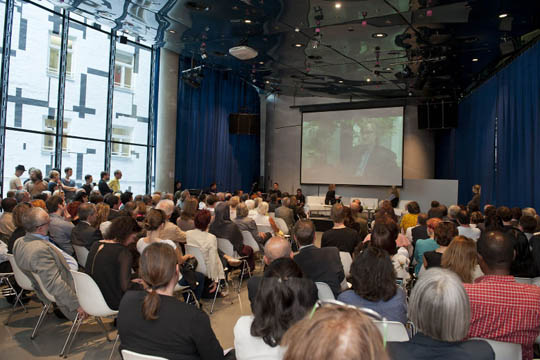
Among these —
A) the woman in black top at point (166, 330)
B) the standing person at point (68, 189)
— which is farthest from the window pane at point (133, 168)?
the woman in black top at point (166, 330)

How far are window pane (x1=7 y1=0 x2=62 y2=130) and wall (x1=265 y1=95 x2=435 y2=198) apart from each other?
9.55m

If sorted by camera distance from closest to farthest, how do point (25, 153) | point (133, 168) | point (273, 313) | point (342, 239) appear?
point (273, 313) < point (342, 239) < point (25, 153) < point (133, 168)

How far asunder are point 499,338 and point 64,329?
401cm

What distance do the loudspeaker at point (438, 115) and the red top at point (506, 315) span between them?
12.7 meters

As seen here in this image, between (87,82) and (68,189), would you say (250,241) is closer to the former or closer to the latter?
(68,189)

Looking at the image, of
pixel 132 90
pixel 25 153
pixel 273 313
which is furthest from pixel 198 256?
pixel 132 90

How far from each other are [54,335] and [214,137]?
11282mm

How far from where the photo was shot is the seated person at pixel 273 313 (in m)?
1.75

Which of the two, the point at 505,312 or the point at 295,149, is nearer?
the point at 505,312

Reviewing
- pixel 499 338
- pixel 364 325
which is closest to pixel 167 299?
pixel 364 325

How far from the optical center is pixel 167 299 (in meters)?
2.05

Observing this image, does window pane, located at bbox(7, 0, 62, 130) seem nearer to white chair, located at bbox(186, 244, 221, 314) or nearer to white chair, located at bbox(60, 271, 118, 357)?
white chair, located at bbox(186, 244, 221, 314)

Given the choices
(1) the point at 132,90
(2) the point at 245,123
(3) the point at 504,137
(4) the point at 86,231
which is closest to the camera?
(4) the point at 86,231

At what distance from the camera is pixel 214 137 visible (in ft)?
48.7
